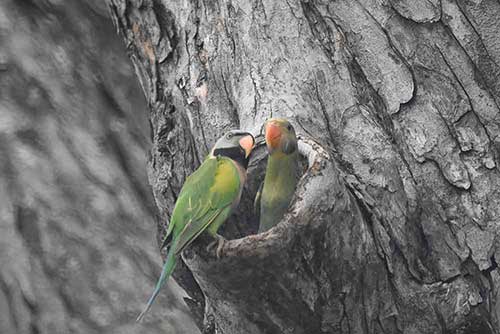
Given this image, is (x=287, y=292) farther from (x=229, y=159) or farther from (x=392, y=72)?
(x=392, y=72)

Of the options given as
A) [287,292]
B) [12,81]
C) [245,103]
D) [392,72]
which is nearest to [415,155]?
[392,72]

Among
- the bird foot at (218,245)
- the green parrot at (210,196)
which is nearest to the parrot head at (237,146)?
the green parrot at (210,196)

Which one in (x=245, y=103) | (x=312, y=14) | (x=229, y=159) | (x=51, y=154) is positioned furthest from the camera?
(x=51, y=154)

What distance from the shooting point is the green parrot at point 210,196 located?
2551mm

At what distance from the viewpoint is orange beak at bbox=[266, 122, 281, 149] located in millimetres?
2512

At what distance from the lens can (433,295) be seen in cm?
265

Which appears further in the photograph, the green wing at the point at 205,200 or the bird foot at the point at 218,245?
the green wing at the point at 205,200

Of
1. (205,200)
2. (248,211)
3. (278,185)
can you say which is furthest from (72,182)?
(278,185)

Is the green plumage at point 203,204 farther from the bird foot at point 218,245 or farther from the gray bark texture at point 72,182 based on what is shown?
the gray bark texture at point 72,182

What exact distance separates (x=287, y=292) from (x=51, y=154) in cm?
177

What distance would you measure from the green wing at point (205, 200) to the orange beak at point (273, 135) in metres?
0.15

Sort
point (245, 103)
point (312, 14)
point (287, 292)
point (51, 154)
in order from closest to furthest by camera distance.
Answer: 1. point (287, 292)
2. point (245, 103)
3. point (312, 14)
4. point (51, 154)

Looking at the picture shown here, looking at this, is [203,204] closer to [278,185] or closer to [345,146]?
[278,185]

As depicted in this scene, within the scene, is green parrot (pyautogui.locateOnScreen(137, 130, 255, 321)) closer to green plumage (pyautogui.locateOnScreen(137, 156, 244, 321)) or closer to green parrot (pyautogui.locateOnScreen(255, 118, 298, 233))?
green plumage (pyautogui.locateOnScreen(137, 156, 244, 321))
